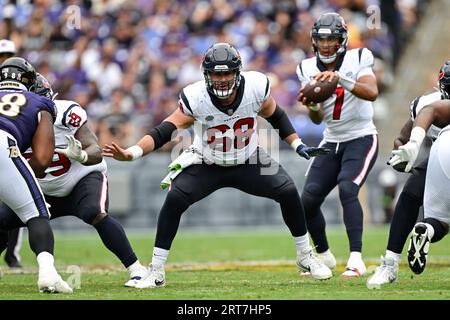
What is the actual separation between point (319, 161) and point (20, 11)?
994 cm

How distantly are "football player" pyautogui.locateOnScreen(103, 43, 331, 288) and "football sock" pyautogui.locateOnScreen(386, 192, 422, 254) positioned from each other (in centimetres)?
60

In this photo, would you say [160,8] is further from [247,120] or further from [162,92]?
[247,120]

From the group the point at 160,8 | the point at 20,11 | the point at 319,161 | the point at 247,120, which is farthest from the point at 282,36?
the point at 247,120

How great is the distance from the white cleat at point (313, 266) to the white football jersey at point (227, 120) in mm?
856

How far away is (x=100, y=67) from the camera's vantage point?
50.4 feet

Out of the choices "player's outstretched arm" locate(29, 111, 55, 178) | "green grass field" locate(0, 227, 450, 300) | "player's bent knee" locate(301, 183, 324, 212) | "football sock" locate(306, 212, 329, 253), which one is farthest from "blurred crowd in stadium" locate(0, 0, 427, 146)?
"player's outstretched arm" locate(29, 111, 55, 178)

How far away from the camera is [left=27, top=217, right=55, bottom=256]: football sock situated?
608cm

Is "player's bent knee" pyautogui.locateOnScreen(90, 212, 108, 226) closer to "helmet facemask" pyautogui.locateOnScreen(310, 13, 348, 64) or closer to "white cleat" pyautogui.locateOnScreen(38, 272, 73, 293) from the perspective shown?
"white cleat" pyautogui.locateOnScreen(38, 272, 73, 293)

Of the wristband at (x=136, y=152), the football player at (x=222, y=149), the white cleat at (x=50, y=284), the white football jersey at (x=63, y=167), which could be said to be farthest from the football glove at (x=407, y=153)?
the white football jersey at (x=63, y=167)

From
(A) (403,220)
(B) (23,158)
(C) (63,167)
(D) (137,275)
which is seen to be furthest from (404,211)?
(B) (23,158)

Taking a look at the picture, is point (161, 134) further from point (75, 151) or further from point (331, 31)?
point (331, 31)

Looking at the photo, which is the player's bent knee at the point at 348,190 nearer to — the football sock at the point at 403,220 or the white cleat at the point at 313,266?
the white cleat at the point at 313,266
